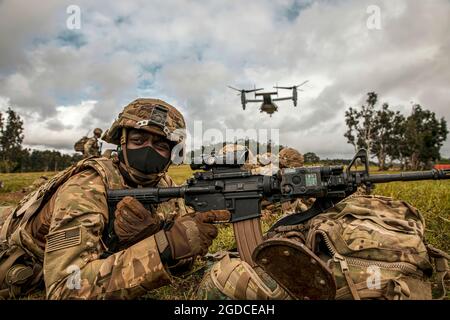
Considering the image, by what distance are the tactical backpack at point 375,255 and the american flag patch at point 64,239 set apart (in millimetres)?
1969

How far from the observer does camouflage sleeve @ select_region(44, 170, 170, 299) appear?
2439 mm

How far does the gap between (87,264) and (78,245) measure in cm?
16

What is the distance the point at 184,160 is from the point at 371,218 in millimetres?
2037

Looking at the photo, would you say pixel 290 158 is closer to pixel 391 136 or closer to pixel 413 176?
pixel 413 176

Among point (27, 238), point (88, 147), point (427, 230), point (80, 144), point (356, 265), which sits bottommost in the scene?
point (427, 230)

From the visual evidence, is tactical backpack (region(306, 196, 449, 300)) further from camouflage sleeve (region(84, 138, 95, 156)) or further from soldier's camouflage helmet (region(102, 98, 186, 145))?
Answer: camouflage sleeve (region(84, 138, 95, 156))

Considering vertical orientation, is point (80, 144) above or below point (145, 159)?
above

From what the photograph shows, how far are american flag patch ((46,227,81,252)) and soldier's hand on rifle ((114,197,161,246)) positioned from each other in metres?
0.31

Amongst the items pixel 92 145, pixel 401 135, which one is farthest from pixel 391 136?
pixel 92 145

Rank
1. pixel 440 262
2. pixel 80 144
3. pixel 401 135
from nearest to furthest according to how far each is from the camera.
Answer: pixel 440 262, pixel 80 144, pixel 401 135

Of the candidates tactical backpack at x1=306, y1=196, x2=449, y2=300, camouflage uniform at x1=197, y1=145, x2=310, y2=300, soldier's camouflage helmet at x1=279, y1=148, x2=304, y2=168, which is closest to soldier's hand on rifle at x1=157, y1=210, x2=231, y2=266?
camouflage uniform at x1=197, y1=145, x2=310, y2=300

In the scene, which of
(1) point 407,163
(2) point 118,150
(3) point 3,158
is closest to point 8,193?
(2) point 118,150

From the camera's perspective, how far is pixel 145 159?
11.2 ft
